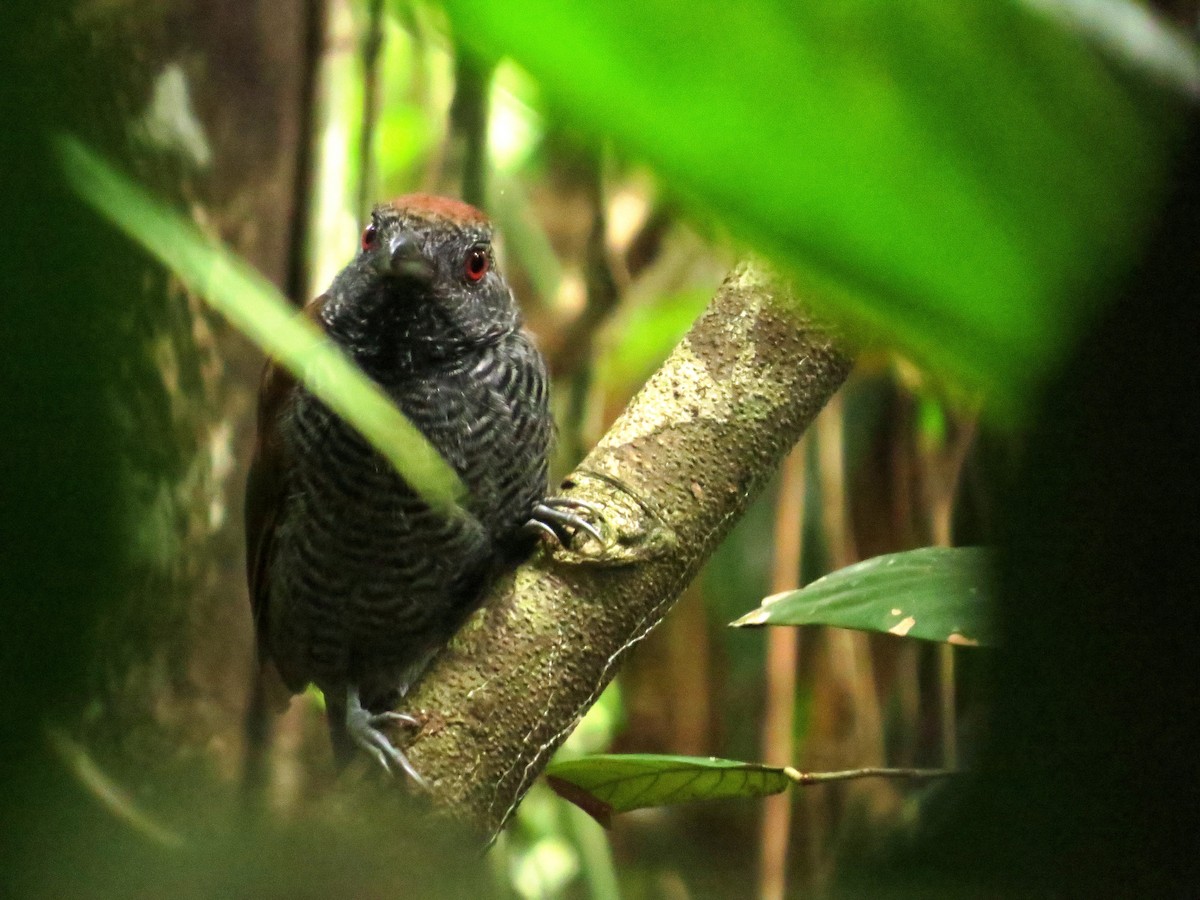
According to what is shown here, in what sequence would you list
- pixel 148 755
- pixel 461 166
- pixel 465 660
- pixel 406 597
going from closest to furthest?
pixel 148 755 < pixel 465 660 < pixel 406 597 < pixel 461 166

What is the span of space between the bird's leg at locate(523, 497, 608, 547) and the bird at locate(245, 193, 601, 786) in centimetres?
27

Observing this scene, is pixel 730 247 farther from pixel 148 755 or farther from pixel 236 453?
pixel 236 453

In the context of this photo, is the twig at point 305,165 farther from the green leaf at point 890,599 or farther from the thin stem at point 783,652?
the green leaf at point 890,599

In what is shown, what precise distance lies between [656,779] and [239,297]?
118 cm

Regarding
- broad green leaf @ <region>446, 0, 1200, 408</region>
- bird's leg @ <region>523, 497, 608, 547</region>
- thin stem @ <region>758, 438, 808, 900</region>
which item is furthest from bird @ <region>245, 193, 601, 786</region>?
broad green leaf @ <region>446, 0, 1200, 408</region>

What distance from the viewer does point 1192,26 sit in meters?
0.29

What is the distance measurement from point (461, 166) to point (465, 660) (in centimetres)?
173

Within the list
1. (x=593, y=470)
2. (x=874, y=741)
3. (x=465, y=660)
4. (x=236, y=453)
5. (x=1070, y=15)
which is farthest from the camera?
(x=874, y=741)

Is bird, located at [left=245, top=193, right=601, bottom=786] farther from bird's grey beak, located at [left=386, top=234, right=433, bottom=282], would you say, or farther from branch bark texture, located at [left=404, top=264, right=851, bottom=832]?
branch bark texture, located at [left=404, top=264, right=851, bottom=832]

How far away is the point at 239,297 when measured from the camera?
35 centimetres

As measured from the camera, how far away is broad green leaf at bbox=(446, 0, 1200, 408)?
8.8 inches

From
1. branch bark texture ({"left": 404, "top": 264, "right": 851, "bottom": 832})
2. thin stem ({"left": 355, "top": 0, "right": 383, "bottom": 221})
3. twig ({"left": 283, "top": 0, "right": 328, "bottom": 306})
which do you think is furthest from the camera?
twig ({"left": 283, "top": 0, "right": 328, "bottom": 306})

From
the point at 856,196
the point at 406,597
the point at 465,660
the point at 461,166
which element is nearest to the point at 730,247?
the point at 856,196

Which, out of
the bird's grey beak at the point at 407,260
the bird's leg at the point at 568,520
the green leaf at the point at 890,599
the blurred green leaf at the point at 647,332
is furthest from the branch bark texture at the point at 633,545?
the blurred green leaf at the point at 647,332
